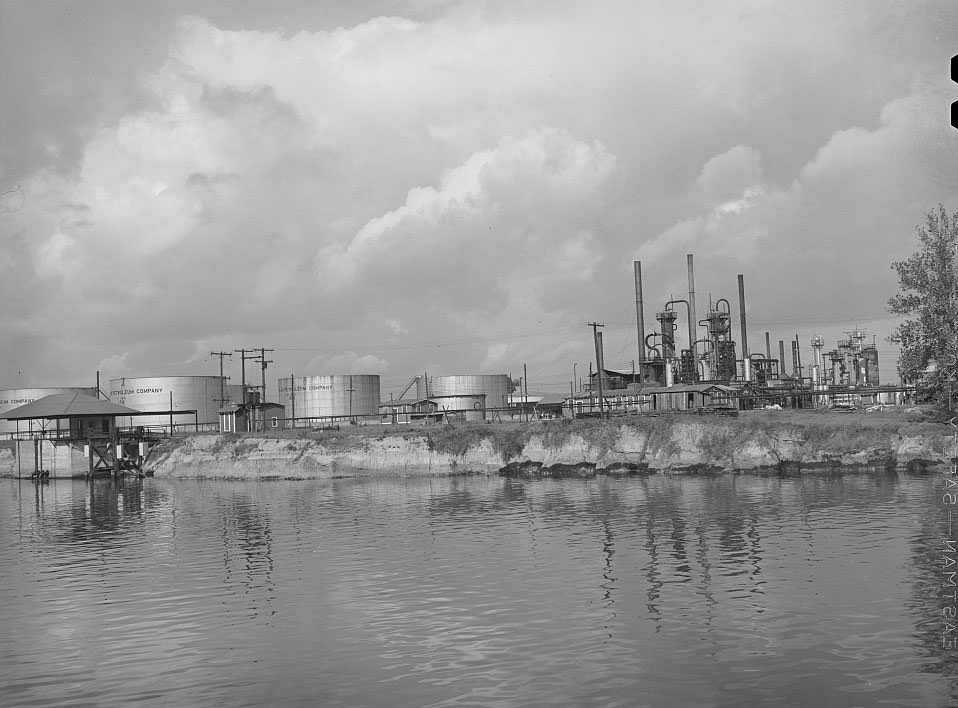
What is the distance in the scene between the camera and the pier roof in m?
81.9

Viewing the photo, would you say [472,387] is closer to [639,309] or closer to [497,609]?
[639,309]

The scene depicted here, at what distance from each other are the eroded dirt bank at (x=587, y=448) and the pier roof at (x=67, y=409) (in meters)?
8.35

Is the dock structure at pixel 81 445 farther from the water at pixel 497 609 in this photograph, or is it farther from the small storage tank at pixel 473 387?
the small storage tank at pixel 473 387

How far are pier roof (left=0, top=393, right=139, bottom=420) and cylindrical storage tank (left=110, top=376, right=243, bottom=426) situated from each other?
29647 millimetres

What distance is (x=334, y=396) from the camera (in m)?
121

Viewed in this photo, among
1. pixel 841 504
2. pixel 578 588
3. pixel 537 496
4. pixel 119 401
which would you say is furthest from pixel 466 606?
pixel 119 401

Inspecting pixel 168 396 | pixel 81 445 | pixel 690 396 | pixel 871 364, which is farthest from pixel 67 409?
pixel 871 364

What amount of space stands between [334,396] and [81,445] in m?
41.0

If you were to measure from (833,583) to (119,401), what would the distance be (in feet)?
368

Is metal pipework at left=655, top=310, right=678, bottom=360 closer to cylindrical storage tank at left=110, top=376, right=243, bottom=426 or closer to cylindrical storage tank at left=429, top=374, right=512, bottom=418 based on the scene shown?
cylindrical storage tank at left=429, top=374, right=512, bottom=418

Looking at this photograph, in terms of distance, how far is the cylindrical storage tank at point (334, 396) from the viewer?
12025 centimetres

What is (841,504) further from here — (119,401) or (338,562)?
(119,401)

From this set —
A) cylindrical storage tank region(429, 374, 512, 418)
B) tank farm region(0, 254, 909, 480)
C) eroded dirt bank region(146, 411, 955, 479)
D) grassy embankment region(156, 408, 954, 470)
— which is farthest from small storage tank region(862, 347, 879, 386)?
eroded dirt bank region(146, 411, 955, 479)

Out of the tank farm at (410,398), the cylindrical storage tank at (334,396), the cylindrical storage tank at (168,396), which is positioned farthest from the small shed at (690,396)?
the cylindrical storage tank at (168,396)
